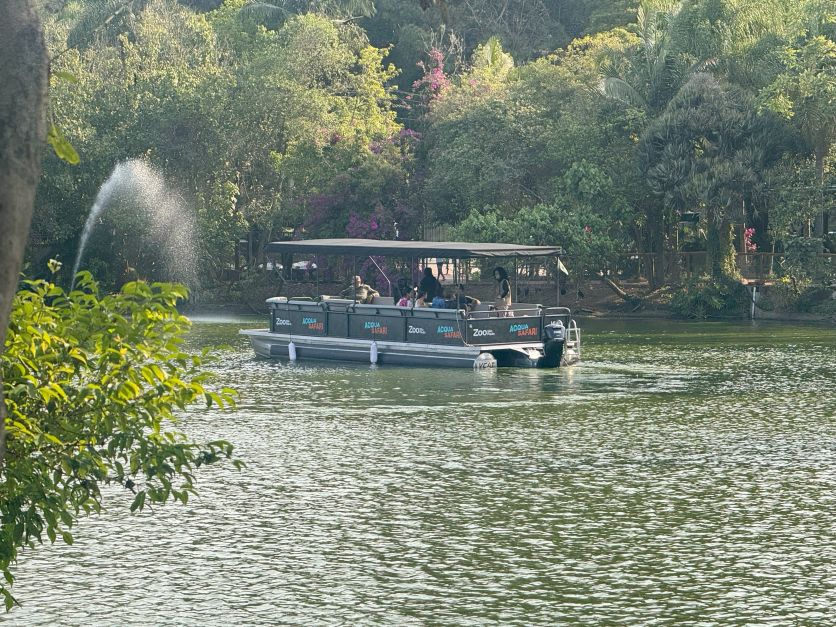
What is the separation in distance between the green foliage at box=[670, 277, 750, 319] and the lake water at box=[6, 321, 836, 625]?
1991 centimetres

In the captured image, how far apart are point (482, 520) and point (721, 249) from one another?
3401 centimetres

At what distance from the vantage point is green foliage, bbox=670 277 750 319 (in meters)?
45.7

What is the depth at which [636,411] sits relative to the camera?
23000mm

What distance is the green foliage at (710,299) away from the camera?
150ft

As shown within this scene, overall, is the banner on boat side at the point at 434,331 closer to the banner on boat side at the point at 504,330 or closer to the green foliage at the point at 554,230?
the banner on boat side at the point at 504,330

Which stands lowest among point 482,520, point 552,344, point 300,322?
point 482,520

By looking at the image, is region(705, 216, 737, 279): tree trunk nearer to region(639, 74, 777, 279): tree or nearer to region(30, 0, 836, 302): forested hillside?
region(30, 0, 836, 302): forested hillside

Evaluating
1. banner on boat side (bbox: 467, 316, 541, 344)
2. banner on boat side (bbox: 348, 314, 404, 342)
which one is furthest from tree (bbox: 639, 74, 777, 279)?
banner on boat side (bbox: 348, 314, 404, 342)

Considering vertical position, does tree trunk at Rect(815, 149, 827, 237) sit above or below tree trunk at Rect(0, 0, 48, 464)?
above

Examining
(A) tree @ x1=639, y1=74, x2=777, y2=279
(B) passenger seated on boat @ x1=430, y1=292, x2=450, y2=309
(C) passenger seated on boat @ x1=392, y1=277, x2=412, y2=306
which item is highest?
(A) tree @ x1=639, y1=74, x2=777, y2=279

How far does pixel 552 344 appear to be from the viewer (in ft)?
95.1

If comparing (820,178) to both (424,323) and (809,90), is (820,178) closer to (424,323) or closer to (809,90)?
(809,90)

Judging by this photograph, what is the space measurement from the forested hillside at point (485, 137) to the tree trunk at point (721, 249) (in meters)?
0.07

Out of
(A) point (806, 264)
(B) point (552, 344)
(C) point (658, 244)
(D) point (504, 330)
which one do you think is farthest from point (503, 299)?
(C) point (658, 244)
